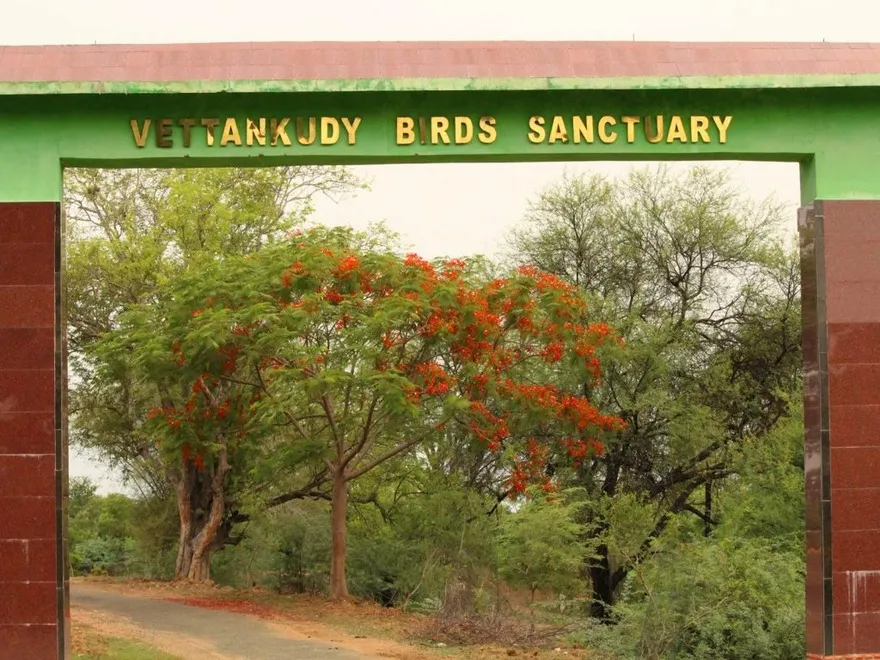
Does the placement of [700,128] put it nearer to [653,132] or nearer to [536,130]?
[653,132]

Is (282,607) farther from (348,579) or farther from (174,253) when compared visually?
(174,253)

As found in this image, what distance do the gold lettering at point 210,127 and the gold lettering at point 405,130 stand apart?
131cm

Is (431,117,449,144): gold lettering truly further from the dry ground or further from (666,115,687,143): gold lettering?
the dry ground

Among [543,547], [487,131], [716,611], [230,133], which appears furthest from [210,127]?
[543,547]

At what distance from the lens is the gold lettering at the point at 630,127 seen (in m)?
9.75

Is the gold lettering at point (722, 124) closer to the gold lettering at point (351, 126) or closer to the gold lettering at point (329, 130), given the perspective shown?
the gold lettering at point (351, 126)

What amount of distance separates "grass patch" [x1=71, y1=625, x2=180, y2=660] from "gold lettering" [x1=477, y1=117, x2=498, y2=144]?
6506 millimetres

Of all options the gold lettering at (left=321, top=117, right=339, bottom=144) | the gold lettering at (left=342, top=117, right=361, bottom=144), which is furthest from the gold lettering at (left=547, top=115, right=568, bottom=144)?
the gold lettering at (left=321, top=117, right=339, bottom=144)

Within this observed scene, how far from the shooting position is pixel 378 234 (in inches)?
977

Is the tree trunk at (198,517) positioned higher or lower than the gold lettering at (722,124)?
lower

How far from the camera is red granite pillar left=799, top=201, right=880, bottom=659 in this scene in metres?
9.61

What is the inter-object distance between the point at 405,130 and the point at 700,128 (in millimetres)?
2178

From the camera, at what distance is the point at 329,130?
964 cm

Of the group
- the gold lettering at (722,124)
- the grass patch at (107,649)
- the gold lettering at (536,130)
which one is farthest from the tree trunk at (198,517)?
the gold lettering at (722,124)
